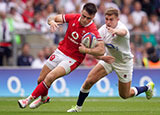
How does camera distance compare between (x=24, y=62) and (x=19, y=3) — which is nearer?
(x=24, y=62)

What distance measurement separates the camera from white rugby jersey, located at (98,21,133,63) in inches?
409

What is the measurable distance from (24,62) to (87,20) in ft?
22.3

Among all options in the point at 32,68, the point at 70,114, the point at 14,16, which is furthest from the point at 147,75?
the point at 70,114

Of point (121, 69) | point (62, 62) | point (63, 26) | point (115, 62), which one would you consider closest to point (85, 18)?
point (62, 62)

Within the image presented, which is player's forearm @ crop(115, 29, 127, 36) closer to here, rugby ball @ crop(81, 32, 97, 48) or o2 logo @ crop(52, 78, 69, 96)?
rugby ball @ crop(81, 32, 97, 48)

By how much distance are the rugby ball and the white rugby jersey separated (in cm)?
57

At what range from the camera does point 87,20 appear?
10.1 metres

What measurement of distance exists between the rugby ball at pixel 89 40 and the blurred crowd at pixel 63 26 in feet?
21.1

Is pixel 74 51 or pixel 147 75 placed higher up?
pixel 74 51

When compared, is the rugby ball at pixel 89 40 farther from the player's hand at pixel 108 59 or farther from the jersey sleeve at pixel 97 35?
the player's hand at pixel 108 59

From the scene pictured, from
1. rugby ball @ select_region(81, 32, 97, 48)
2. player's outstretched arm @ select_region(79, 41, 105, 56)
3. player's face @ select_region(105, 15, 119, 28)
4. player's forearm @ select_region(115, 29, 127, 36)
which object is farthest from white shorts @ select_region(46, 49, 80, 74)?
player's forearm @ select_region(115, 29, 127, 36)

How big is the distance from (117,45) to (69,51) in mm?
1116

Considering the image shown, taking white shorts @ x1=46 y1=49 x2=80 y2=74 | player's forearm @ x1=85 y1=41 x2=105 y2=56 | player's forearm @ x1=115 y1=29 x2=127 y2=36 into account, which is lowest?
white shorts @ x1=46 y1=49 x2=80 y2=74

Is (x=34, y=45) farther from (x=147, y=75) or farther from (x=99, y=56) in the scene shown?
(x=99, y=56)
